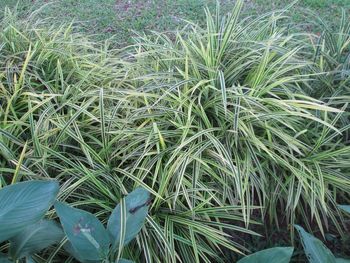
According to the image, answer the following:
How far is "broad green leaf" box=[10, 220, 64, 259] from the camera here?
167cm

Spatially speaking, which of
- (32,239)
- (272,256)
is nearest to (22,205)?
(32,239)

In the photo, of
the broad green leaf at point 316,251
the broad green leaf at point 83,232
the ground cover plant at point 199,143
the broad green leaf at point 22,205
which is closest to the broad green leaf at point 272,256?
the broad green leaf at point 316,251

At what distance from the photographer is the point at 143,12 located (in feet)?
17.3

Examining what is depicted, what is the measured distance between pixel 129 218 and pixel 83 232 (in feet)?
0.78

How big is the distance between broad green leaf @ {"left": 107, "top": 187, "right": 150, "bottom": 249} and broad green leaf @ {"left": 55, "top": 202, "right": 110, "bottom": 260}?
0.10 m

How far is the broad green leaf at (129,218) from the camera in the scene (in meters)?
1.72

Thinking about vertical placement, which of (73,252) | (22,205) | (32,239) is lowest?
(73,252)

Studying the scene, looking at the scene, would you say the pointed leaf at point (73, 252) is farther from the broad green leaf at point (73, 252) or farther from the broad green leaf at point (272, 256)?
the broad green leaf at point (272, 256)

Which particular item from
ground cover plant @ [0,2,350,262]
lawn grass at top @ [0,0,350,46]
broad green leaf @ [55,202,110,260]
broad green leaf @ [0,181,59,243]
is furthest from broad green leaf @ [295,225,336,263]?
lawn grass at top @ [0,0,350,46]

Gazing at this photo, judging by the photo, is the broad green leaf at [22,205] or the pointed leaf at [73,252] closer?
the broad green leaf at [22,205]

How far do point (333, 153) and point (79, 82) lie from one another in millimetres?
1470

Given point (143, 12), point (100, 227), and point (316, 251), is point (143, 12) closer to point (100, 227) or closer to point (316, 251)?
point (100, 227)

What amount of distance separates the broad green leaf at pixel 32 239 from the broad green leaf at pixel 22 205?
14 cm

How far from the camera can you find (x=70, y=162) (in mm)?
2188
